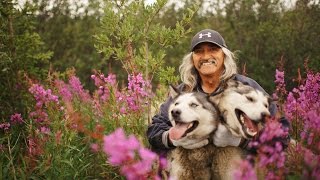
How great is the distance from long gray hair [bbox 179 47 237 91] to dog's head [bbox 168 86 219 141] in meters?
0.60

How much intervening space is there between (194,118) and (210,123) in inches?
5.8

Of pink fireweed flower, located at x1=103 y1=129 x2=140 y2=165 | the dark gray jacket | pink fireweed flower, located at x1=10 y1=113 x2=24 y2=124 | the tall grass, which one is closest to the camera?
pink fireweed flower, located at x1=103 y1=129 x2=140 y2=165

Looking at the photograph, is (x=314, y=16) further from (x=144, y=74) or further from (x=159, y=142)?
(x=159, y=142)

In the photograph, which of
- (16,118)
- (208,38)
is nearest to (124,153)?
(208,38)

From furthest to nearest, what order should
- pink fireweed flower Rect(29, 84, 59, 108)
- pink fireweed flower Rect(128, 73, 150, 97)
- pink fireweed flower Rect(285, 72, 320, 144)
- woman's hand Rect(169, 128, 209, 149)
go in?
pink fireweed flower Rect(29, 84, 59, 108) < pink fireweed flower Rect(128, 73, 150, 97) < pink fireweed flower Rect(285, 72, 320, 144) < woman's hand Rect(169, 128, 209, 149)

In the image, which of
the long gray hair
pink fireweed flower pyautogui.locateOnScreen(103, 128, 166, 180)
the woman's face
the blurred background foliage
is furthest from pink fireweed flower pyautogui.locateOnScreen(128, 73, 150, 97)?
the blurred background foliage

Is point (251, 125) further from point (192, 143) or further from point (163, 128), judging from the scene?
point (163, 128)

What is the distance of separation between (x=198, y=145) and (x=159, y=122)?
A: 0.72 m

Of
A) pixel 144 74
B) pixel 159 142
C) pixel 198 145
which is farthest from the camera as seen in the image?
pixel 144 74

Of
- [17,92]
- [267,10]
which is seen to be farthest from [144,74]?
[267,10]

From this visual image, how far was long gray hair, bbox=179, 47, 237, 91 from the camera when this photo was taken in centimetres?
341

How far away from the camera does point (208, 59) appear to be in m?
3.42

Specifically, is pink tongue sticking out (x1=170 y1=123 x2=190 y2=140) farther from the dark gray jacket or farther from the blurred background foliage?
the blurred background foliage

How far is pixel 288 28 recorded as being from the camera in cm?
1596
